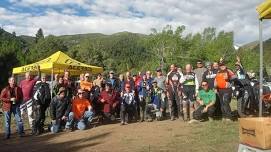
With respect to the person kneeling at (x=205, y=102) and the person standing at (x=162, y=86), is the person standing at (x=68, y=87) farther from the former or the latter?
the person kneeling at (x=205, y=102)

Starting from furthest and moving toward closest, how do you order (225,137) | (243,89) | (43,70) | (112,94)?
(43,70) → (112,94) → (243,89) → (225,137)

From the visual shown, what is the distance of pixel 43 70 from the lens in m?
19.5

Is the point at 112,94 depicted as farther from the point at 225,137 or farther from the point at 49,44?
the point at 49,44

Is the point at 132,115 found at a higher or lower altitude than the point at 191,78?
lower

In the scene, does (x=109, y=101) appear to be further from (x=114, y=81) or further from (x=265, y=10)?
(x=265, y=10)

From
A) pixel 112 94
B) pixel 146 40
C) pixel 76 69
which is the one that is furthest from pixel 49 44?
pixel 112 94

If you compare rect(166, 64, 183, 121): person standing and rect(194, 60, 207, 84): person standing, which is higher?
rect(194, 60, 207, 84): person standing

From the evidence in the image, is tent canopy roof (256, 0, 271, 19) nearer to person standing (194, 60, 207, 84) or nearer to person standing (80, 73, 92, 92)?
person standing (194, 60, 207, 84)

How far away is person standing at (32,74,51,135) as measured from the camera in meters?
14.0

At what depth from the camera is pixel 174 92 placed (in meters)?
14.6

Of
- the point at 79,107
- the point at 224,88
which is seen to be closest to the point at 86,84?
the point at 79,107

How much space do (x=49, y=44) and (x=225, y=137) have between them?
259 ft

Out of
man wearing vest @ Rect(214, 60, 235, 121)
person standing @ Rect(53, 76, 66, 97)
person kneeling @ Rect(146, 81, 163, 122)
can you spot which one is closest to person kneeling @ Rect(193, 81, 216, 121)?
man wearing vest @ Rect(214, 60, 235, 121)

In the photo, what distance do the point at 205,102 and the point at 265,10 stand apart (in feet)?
16.9
